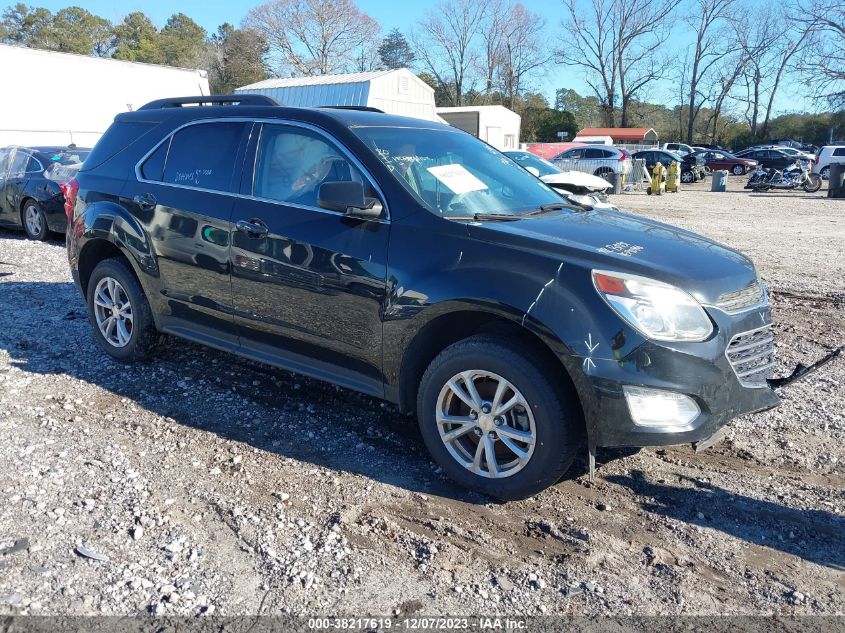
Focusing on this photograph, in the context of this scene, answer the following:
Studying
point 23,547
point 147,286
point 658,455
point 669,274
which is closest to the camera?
point 23,547

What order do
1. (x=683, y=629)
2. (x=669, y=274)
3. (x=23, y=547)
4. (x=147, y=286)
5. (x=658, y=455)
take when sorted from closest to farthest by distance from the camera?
(x=683, y=629)
(x=23, y=547)
(x=669, y=274)
(x=658, y=455)
(x=147, y=286)

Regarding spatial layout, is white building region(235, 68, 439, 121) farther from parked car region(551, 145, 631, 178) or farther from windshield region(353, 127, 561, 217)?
windshield region(353, 127, 561, 217)

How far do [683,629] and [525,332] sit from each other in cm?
145

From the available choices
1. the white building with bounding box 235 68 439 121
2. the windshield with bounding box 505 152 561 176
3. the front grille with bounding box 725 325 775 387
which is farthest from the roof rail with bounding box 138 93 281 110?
the white building with bounding box 235 68 439 121

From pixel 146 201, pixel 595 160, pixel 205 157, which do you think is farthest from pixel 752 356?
pixel 595 160

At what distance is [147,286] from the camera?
4969 millimetres

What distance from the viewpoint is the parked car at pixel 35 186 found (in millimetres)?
11109

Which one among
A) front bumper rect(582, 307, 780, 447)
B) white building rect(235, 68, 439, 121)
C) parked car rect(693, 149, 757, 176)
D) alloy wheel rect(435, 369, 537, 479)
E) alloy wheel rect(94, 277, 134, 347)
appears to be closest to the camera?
front bumper rect(582, 307, 780, 447)

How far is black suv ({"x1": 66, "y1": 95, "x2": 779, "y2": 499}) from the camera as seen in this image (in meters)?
3.12

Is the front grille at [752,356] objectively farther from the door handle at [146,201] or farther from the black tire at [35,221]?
the black tire at [35,221]

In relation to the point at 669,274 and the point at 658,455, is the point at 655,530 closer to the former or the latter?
the point at 658,455

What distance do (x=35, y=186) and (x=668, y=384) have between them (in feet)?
37.3

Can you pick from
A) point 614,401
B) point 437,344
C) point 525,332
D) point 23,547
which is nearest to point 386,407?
point 437,344

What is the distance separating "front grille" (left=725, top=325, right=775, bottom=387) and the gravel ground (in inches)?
25.2
